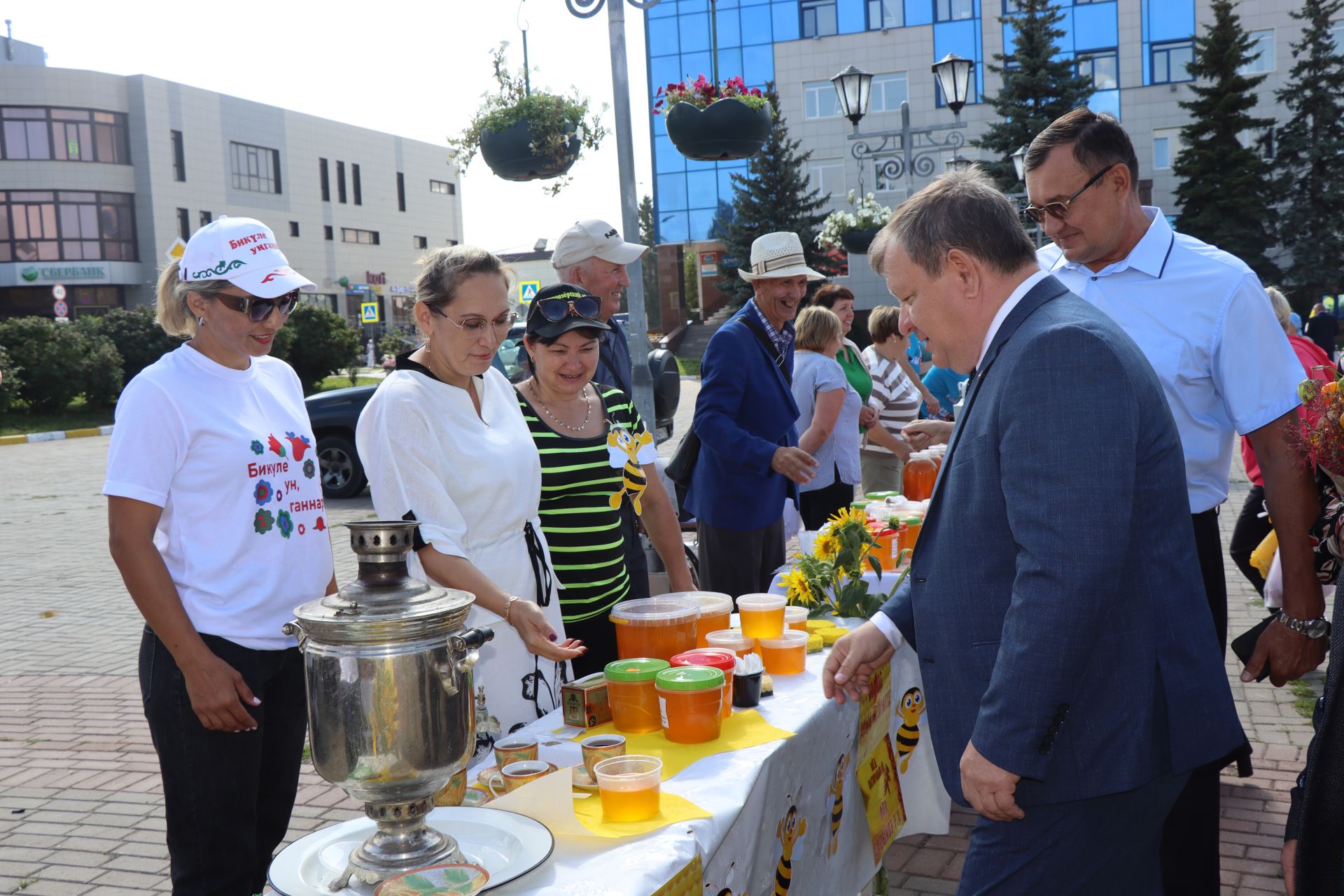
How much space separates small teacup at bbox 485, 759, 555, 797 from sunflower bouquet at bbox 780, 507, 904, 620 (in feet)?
4.87

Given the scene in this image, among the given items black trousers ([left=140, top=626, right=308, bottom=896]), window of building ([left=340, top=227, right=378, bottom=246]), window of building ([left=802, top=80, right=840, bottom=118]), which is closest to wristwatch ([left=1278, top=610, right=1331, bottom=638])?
black trousers ([left=140, top=626, right=308, bottom=896])

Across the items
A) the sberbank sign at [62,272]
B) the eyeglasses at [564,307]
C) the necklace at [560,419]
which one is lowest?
the necklace at [560,419]

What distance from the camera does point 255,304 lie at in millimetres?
2758

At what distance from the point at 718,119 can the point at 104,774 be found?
180 inches

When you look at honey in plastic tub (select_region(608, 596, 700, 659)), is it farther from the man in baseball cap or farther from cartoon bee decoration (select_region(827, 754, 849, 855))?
the man in baseball cap

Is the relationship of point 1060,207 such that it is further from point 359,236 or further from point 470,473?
point 359,236

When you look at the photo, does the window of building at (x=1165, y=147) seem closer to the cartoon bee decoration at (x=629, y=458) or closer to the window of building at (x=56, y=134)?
the cartoon bee decoration at (x=629, y=458)

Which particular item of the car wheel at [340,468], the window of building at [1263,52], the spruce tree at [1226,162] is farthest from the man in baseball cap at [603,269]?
the window of building at [1263,52]

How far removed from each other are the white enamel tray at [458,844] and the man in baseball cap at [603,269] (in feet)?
8.39

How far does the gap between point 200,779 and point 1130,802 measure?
6.89 feet

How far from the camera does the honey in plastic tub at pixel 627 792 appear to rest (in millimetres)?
1927

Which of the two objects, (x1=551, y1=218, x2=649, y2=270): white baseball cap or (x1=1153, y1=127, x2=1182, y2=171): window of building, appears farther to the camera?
(x1=1153, y1=127, x2=1182, y2=171): window of building

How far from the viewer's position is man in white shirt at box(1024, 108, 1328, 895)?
9.61ft

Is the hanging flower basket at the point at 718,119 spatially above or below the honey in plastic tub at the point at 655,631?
above
